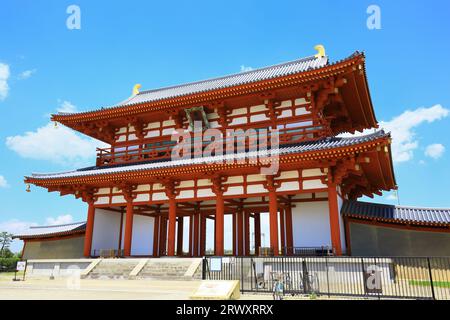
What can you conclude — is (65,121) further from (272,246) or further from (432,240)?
(432,240)

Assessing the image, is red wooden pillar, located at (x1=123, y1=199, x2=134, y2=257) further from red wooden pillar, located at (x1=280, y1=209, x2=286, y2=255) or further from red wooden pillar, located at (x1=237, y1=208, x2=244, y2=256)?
red wooden pillar, located at (x1=280, y1=209, x2=286, y2=255)

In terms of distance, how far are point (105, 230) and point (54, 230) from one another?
271 inches

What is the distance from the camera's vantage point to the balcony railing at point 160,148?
19.4 metres

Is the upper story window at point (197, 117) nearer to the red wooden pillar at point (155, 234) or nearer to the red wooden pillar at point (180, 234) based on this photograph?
the red wooden pillar at point (155, 234)

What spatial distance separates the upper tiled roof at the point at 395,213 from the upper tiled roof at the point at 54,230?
1830 centimetres

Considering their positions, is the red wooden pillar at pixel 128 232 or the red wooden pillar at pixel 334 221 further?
the red wooden pillar at pixel 128 232

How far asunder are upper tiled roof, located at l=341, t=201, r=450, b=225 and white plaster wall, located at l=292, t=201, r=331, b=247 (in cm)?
114

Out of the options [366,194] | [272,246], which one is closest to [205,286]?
[272,246]

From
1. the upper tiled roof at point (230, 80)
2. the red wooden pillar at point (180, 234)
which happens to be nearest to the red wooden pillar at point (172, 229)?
the red wooden pillar at point (180, 234)

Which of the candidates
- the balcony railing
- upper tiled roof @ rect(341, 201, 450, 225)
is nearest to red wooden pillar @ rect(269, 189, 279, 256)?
A: the balcony railing

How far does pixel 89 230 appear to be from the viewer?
74.5 ft

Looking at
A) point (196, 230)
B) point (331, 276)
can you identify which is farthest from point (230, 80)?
point (331, 276)
